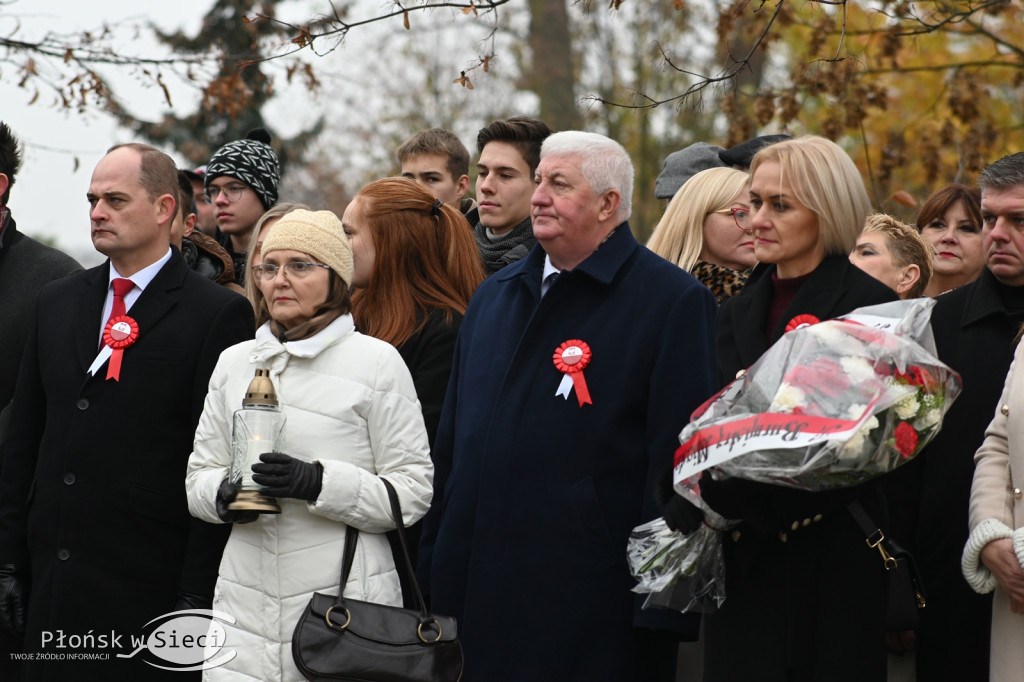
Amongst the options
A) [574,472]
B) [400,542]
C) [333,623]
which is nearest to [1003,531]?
[574,472]

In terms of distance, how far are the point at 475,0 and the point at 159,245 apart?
1.78m

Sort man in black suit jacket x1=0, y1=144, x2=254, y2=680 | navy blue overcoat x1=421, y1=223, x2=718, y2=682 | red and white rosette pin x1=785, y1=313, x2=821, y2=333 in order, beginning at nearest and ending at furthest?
red and white rosette pin x1=785, y1=313, x2=821, y2=333 < navy blue overcoat x1=421, y1=223, x2=718, y2=682 < man in black suit jacket x1=0, y1=144, x2=254, y2=680

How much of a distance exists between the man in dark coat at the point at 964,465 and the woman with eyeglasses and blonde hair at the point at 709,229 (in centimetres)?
151

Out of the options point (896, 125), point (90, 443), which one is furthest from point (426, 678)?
point (896, 125)

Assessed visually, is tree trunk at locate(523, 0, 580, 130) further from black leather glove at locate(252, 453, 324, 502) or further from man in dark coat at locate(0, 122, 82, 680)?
black leather glove at locate(252, 453, 324, 502)

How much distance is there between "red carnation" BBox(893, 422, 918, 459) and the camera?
12.2 feet

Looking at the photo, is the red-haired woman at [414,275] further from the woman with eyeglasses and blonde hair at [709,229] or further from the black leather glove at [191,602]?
the black leather glove at [191,602]

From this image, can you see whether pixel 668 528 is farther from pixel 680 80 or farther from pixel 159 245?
pixel 680 80

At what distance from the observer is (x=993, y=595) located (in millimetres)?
4402

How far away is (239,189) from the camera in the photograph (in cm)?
741

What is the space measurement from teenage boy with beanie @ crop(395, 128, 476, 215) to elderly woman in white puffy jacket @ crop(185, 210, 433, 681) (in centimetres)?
257

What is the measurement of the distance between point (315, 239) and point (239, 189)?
2.84m

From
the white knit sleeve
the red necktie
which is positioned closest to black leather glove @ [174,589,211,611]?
the red necktie

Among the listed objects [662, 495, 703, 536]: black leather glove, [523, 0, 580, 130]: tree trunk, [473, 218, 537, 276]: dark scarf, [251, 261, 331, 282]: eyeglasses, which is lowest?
[662, 495, 703, 536]: black leather glove
